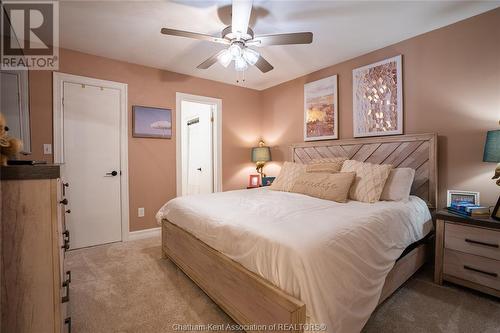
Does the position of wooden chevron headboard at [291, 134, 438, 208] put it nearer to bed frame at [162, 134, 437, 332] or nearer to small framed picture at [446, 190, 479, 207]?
bed frame at [162, 134, 437, 332]

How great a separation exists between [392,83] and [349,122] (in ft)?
2.25

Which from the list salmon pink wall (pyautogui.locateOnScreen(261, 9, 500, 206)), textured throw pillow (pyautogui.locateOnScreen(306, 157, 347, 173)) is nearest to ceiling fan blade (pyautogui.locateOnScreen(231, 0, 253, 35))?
textured throw pillow (pyautogui.locateOnScreen(306, 157, 347, 173))

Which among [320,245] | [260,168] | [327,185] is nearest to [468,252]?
[327,185]

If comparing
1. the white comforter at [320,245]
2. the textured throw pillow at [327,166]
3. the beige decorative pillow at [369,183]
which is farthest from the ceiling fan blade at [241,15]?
the beige decorative pillow at [369,183]

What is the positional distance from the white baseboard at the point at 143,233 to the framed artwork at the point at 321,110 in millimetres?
2799

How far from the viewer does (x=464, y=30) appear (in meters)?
2.28

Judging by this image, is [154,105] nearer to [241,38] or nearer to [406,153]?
[241,38]

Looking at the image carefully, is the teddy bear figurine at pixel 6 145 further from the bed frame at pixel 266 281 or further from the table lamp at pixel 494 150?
the table lamp at pixel 494 150

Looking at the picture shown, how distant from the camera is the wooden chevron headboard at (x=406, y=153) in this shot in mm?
2418

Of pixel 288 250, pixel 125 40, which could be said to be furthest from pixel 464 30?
pixel 125 40

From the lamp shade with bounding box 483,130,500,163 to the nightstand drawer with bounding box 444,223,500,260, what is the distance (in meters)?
0.58

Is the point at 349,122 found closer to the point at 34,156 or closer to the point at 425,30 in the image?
the point at 425,30

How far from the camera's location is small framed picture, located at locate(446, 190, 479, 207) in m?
2.14

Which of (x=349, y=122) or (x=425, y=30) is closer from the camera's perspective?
(x=425, y=30)
